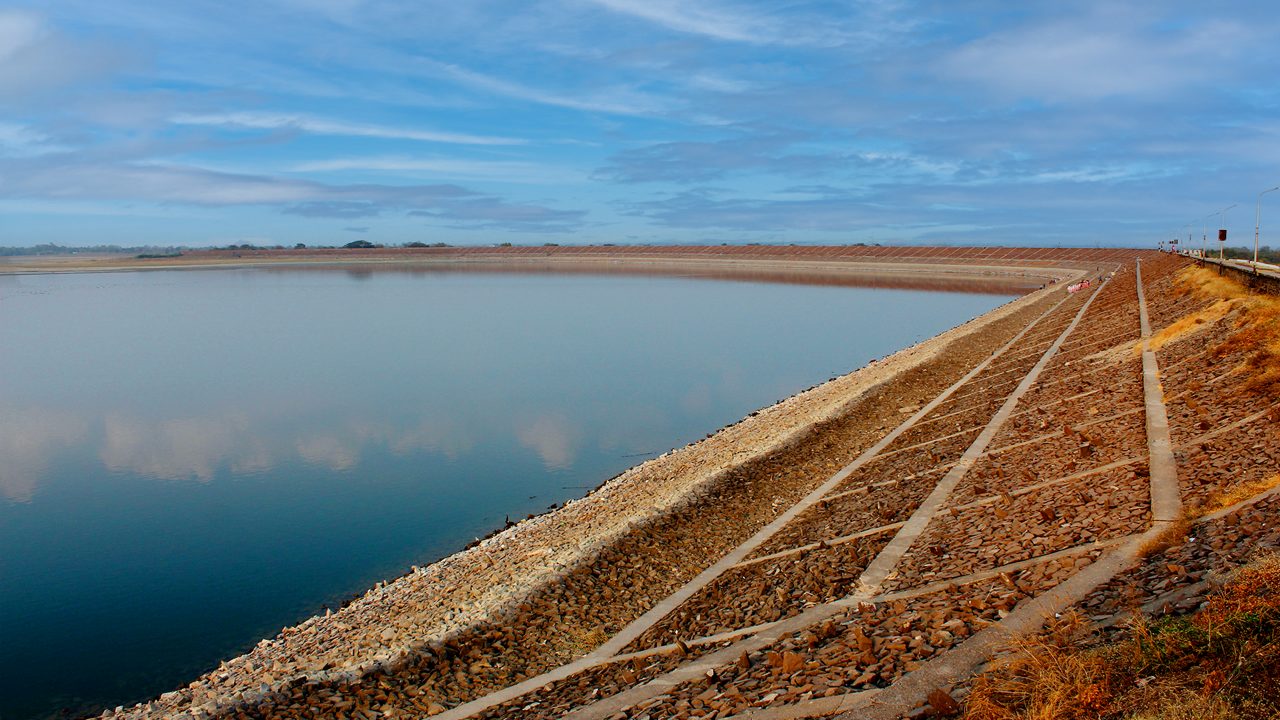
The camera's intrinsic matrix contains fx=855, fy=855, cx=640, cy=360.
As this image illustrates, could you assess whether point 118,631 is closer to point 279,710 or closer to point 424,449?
point 279,710

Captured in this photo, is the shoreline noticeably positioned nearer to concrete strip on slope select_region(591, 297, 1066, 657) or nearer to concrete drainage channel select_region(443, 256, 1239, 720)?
concrete strip on slope select_region(591, 297, 1066, 657)

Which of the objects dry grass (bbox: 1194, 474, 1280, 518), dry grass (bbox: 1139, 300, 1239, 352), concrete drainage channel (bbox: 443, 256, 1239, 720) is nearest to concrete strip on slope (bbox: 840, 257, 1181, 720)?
concrete drainage channel (bbox: 443, 256, 1239, 720)

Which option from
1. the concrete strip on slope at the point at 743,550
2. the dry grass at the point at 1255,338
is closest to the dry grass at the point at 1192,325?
the dry grass at the point at 1255,338

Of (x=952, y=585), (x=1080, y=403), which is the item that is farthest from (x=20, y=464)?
(x=1080, y=403)

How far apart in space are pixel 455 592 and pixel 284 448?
960cm

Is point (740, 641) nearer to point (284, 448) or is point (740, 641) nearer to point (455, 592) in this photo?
point (455, 592)

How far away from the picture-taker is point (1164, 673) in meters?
3.94

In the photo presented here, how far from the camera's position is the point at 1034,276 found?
76.6m

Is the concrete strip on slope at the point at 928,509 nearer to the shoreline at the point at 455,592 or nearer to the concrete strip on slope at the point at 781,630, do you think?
the concrete strip on slope at the point at 781,630

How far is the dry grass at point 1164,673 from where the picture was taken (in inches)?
143

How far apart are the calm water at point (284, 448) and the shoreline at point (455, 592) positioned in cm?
87

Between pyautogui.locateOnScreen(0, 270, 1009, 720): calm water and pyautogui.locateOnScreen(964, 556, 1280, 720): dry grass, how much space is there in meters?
7.36

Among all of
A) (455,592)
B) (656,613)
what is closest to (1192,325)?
(656,613)

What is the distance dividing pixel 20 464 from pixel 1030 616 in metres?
17.5
